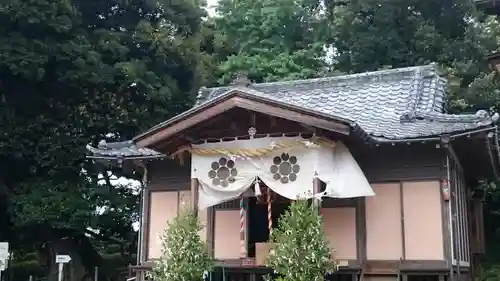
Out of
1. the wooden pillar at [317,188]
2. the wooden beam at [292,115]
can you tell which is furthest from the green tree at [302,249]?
the wooden beam at [292,115]

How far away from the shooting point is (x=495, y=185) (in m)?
21.4

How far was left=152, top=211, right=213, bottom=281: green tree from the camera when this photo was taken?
456 inches

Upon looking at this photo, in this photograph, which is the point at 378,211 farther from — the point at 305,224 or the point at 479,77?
the point at 479,77

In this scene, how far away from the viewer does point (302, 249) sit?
10562mm

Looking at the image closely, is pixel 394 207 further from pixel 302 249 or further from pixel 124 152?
pixel 124 152

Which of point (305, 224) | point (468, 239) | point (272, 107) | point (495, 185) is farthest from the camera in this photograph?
point (495, 185)

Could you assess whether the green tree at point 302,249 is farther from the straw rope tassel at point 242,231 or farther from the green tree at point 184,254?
the straw rope tassel at point 242,231

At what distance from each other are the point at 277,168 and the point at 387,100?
13.8 ft

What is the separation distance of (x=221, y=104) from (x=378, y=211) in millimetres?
3905

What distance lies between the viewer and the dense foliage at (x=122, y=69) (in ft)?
70.4

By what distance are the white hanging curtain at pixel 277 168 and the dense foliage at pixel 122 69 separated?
9739 millimetres

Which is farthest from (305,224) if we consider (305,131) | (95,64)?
(95,64)

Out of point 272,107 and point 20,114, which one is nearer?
point 272,107

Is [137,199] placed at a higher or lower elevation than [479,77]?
lower
